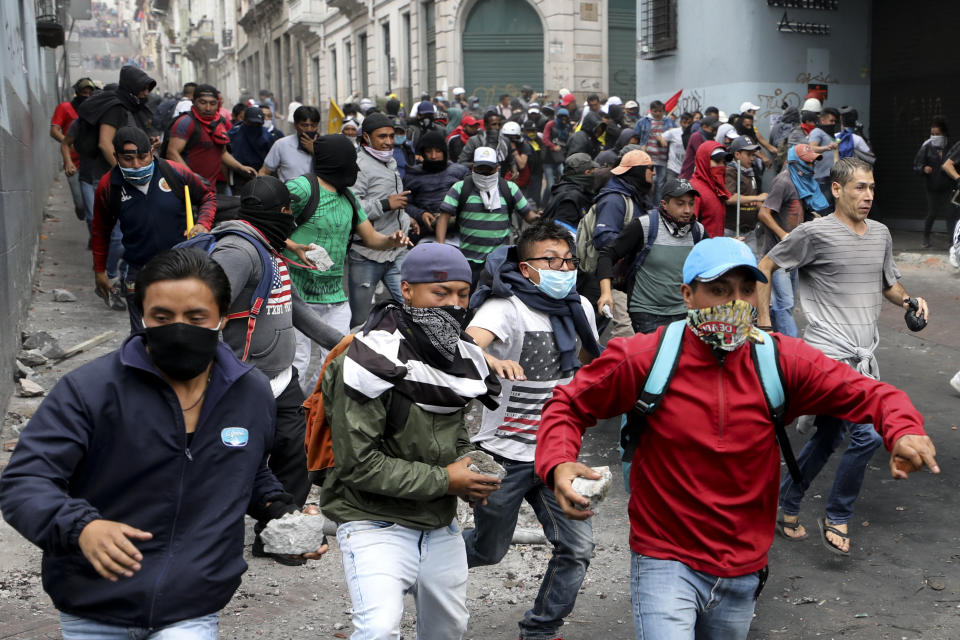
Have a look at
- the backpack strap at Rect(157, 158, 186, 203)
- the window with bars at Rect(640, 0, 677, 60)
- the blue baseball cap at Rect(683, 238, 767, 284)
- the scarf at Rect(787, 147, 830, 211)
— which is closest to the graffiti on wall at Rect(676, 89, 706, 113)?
the window with bars at Rect(640, 0, 677, 60)

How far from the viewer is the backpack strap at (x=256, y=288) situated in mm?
4512

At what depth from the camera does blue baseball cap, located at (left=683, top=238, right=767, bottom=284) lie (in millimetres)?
2957

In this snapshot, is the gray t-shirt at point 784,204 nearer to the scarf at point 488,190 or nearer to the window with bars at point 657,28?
the scarf at point 488,190

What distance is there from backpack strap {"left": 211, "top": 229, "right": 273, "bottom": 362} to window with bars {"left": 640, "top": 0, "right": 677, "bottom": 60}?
16.2 metres

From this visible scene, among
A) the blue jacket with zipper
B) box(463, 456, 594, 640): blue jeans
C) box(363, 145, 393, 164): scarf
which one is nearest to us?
the blue jacket with zipper

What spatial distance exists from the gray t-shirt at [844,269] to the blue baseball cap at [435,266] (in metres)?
2.53

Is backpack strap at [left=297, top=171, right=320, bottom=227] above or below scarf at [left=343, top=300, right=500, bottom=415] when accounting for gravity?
above

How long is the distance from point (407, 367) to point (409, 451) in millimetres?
263

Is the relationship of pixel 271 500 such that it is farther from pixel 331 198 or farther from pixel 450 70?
pixel 450 70

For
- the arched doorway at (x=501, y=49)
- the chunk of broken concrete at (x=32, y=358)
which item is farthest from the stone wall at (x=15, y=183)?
the arched doorway at (x=501, y=49)

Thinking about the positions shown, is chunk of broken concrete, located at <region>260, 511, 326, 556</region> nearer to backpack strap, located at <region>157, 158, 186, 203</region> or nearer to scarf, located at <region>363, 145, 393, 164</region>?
backpack strap, located at <region>157, 158, 186, 203</region>

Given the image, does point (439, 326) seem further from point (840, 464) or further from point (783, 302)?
point (783, 302)

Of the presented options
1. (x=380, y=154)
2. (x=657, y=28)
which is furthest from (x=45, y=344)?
(x=657, y=28)

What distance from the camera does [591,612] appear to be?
461 cm
